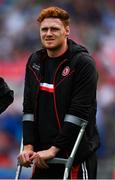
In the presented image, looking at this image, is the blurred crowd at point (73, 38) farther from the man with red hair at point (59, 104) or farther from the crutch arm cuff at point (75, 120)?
the crutch arm cuff at point (75, 120)

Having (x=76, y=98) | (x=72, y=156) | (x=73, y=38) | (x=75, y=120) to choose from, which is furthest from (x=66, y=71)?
(x=73, y=38)

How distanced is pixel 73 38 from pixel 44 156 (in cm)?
395

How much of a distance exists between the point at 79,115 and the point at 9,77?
3731 millimetres

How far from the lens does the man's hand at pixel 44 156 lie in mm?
4453

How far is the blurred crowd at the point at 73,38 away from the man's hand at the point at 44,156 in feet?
11.4

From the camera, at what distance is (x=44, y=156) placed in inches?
175

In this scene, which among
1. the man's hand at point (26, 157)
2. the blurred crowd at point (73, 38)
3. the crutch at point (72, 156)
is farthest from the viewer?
the blurred crowd at point (73, 38)

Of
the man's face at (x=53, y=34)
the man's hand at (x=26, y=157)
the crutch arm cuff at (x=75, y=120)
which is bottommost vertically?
the man's hand at (x=26, y=157)

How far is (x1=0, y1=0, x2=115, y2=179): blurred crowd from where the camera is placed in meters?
7.99

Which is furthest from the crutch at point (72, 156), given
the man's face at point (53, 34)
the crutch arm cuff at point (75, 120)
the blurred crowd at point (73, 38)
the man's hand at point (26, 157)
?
the blurred crowd at point (73, 38)

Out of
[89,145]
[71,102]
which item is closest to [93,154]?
[89,145]

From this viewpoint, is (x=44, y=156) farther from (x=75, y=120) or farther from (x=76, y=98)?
(x=76, y=98)

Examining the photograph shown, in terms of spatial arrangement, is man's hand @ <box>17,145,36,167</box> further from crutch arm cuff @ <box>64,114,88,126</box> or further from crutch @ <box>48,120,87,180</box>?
crutch arm cuff @ <box>64,114,88,126</box>

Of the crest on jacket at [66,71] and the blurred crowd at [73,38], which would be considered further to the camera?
the blurred crowd at [73,38]
